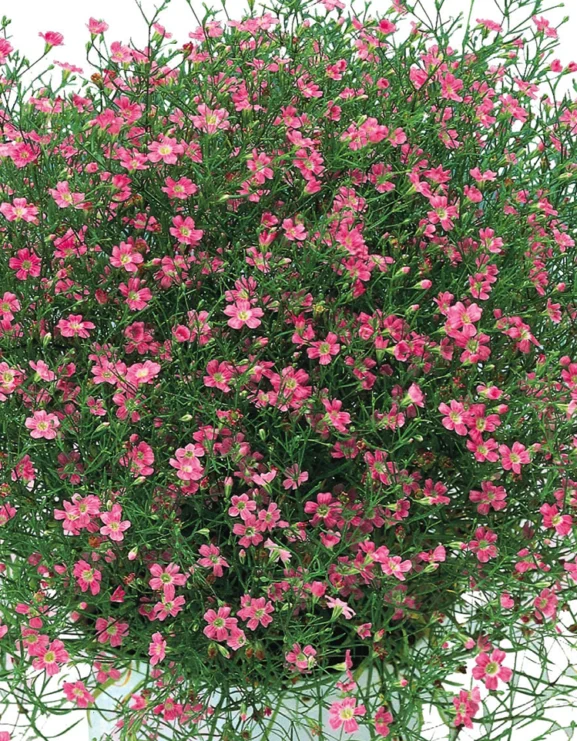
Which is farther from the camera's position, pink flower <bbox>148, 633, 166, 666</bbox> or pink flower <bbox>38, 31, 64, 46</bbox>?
pink flower <bbox>38, 31, 64, 46</bbox>

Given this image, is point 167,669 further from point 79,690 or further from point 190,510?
point 190,510

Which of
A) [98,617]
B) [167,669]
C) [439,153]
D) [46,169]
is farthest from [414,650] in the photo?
[46,169]

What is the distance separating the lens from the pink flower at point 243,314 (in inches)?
64.6

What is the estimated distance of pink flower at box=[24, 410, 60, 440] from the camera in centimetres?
166

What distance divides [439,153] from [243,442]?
2.18 ft

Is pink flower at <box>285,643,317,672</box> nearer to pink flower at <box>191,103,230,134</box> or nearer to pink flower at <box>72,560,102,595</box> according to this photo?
pink flower at <box>72,560,102,595</box>

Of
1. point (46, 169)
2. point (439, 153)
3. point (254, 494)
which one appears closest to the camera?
point (254, 494)

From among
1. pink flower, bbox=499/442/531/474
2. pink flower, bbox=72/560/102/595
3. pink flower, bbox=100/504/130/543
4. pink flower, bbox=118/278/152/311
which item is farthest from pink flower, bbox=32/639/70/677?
pink flower, bbox=499/442/531/474

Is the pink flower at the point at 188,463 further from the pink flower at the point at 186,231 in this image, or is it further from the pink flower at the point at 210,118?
the pink flower at the point at 210,118

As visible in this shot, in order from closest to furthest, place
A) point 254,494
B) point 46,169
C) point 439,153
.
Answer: point 254,494 < point 46,169 < point 439,153

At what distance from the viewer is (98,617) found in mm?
1757

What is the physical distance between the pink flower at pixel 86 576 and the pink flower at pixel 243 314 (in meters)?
0.46

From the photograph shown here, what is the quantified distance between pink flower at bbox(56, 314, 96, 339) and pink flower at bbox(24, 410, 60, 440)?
0.45 ft

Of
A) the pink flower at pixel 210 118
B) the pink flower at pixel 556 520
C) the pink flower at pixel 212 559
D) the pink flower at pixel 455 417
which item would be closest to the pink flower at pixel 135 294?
the pink flower at pixel 210 118
